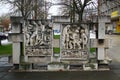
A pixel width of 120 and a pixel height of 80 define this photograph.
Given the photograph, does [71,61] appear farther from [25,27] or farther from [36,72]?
[25,27]

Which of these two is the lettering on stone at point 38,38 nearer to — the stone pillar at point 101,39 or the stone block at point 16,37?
the stone block at point 16,37

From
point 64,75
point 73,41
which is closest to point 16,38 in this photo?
point 73,41

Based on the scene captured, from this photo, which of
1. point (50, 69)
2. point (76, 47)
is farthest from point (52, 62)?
point (76, 47)

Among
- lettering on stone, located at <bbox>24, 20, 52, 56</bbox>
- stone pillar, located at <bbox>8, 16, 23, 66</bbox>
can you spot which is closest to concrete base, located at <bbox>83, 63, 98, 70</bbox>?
lettering on stone, located at <bbox>24, 20, 52, 56</bbox>

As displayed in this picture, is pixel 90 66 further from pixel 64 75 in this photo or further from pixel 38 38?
pixel 38 38

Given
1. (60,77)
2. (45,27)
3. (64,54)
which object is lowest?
(60,77)

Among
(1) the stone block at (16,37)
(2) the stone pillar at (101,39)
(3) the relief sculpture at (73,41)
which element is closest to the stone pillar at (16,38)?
(1) the stone block at (16,37)

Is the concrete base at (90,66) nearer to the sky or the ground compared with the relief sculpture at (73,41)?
nearer to the ground

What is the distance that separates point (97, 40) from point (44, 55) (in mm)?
2448

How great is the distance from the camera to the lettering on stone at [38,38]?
11.9 meters

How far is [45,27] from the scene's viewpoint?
39.4ft

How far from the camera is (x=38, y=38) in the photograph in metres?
12.0

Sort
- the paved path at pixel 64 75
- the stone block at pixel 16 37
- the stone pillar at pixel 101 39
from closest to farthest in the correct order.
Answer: the paved path at pixel 64 75, the stone block at pixel 16 37, the stone pillar at pixel 101 39

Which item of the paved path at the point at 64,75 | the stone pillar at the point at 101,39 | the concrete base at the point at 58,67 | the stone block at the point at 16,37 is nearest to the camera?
the paved path at the point at 64,75
